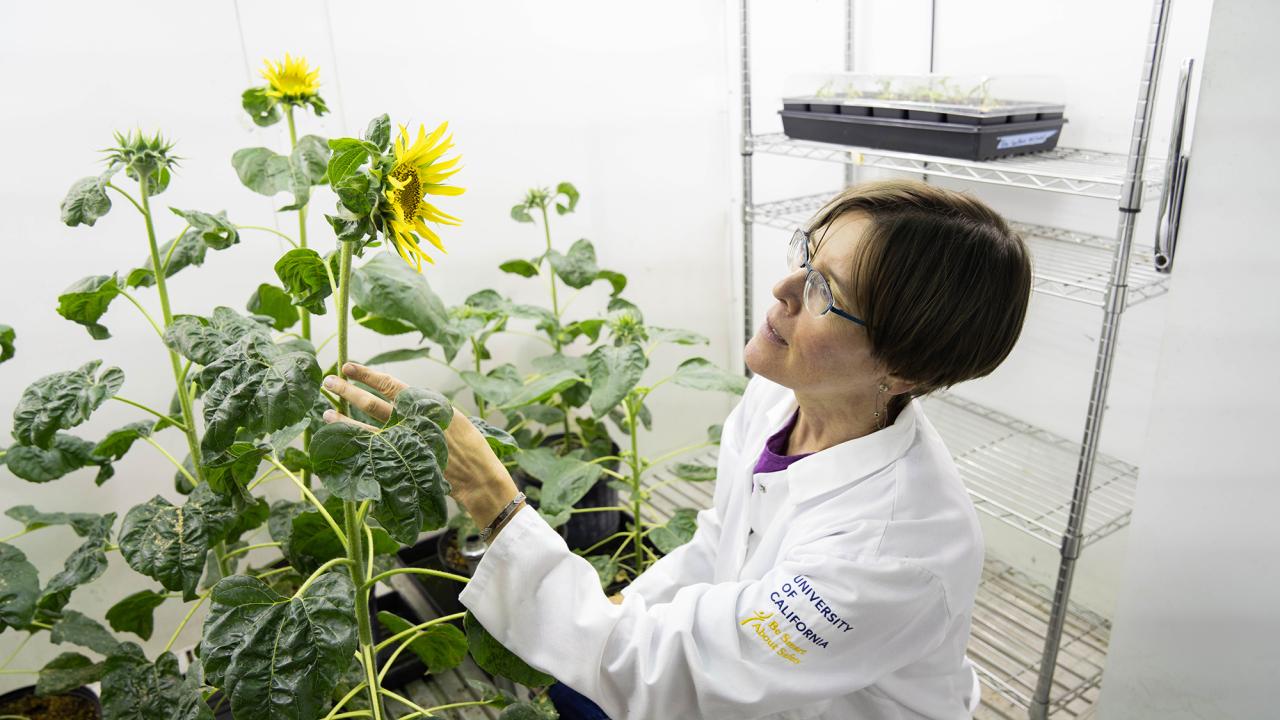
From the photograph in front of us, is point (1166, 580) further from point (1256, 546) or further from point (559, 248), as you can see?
point (559, 248)

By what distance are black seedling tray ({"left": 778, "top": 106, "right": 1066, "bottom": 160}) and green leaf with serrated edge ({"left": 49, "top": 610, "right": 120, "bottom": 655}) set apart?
5.58 feet

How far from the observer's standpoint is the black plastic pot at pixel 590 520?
78.2 inches

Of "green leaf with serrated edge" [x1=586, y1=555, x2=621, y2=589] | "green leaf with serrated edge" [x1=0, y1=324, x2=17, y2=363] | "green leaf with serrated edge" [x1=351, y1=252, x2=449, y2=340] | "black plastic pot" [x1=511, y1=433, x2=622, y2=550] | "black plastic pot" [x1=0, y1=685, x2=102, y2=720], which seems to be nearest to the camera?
"green leaf with serrated edge" [x1=351, y1=252, x2=449, y2=340]

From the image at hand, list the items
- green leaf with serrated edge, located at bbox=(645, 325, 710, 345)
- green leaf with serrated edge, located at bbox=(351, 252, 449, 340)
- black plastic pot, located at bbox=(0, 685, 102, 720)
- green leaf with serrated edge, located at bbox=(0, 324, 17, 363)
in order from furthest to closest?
green leaf with serrated edge, located at bbox=(645, 325, 710, 345) < black plastic pot, located at bbox=(0, 685, 102, 720) < green leaf with serrated edge, located at bbox=(0, 324, 17, 363) < green leaf with serrated edge, located at bbox=(351, 252, 449, 340)

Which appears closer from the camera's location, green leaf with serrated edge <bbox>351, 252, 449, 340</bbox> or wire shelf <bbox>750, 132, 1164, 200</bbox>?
green leaf with serrated edge <bbox>351, 252, 449, 340</bbox>

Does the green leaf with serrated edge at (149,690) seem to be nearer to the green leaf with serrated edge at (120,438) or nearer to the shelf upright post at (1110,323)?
the green leaf with serrated edge at (120,438)

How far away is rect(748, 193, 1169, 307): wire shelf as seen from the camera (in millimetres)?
1617

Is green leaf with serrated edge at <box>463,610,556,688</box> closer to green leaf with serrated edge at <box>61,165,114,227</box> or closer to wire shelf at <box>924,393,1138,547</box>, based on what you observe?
Result: green leaf with serrated edge at <box>61,165,114,227</box>

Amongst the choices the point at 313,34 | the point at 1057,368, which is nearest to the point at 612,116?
the point at 313,34

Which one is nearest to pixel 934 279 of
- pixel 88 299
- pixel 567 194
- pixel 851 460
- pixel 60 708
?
pixel 851 460

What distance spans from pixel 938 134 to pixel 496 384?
1.04m

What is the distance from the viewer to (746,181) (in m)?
2.34

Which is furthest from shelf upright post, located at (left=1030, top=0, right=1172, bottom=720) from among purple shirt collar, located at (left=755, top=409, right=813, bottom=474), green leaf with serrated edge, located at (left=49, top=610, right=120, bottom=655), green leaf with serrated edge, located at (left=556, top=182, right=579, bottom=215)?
green leaf with serrated edge, located at (left=49, top=610, right=120, bottom=655)

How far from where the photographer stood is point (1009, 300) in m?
1.06
